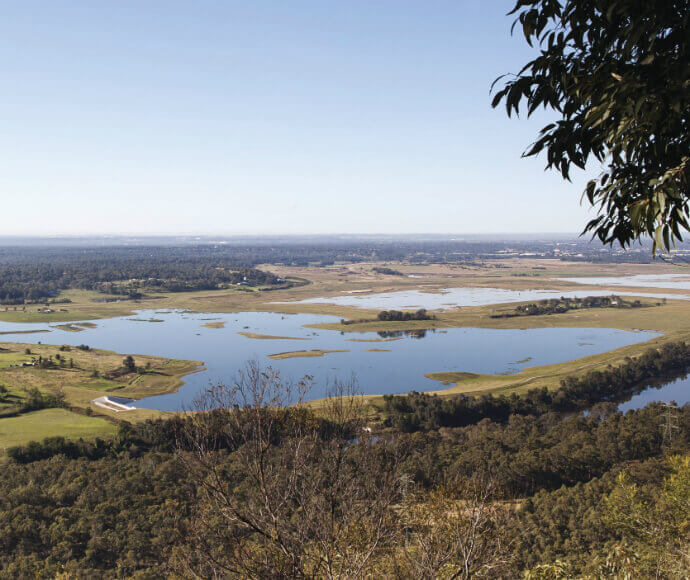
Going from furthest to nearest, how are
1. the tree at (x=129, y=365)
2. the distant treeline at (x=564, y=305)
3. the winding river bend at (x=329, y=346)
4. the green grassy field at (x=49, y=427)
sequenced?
the distant treeline at (x=564, y=305) → the tree at (x=129, y=365) → the winding river bend at (x=329, y=346) → the green grassy field at (x=49, y=427)

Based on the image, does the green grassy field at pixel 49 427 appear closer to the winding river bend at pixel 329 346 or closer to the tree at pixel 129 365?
the winding river bend at pixel 329 346

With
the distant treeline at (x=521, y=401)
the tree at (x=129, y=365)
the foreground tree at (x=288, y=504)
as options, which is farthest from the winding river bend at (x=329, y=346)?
the foreground tree at (x=288, y=504)

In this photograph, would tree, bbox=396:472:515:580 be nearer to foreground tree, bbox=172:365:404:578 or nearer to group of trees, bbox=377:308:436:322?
foreground tree, bbox=172:365:404:578

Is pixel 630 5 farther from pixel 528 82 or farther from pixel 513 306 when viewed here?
pixel 513 306

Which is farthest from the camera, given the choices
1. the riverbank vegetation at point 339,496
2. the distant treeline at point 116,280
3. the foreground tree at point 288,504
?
the distant treeline at point 116,280

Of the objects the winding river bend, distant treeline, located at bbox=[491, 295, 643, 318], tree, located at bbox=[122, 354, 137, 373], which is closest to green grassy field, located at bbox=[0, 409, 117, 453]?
the winding river bend

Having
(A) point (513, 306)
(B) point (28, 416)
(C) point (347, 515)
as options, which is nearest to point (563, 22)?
(C) point (347, 515)
